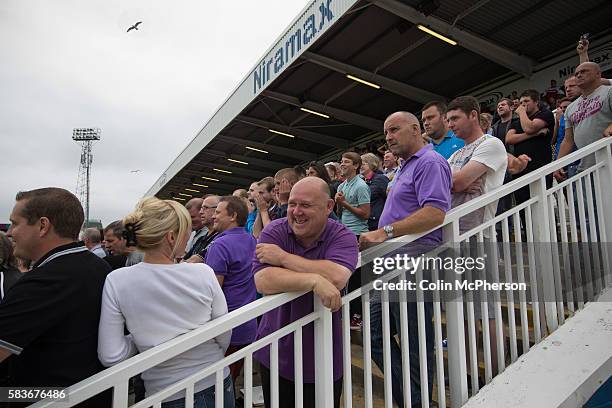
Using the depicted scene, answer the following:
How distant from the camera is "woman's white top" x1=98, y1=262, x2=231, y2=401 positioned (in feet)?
4.74

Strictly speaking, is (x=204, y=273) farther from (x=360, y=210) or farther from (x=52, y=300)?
(x=360, y=210)

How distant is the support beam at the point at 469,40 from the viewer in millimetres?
6812

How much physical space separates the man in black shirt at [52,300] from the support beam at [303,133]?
11.2 meters

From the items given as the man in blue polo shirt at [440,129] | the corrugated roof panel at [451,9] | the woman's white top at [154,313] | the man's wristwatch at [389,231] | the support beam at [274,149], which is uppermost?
the corrugated roof panel at [451,9]

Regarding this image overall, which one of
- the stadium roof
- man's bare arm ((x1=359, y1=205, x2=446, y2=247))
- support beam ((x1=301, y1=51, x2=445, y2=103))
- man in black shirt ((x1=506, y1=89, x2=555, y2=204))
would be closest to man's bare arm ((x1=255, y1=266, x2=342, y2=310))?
man's bare arm ((x1=359, y1=205, x2=446, y2=247))

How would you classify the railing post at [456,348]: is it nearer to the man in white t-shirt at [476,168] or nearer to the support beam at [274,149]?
the man in white t-shirt at [476,168]

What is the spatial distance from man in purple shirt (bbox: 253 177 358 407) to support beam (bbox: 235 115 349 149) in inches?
432

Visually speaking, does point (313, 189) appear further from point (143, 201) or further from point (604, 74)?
point (604, 74)

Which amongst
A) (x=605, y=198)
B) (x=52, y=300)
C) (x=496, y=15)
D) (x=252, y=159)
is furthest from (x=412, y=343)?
(x=252, y=159)

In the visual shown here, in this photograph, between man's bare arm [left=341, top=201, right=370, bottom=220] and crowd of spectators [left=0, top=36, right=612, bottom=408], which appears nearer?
crowd of spectators [left=0, top=36, right=612, bottom=408]

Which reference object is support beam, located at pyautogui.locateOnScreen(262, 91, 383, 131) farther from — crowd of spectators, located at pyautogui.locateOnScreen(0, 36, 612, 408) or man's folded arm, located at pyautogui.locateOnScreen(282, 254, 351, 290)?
man's folded arm, located at pyautogui.locateOnScreen(282, 254, 351, 290)

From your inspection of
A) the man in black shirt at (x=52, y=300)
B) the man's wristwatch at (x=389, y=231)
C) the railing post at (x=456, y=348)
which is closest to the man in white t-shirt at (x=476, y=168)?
the railing post at (x=456, y=348)

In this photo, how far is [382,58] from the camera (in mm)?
8828

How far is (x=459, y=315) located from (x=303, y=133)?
12232mm
